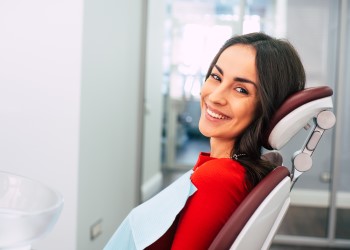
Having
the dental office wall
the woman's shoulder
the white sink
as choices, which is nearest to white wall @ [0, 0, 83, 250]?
the dental office wall

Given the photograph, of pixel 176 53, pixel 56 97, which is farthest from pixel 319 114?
pixel 176 53

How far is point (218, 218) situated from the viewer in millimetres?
877

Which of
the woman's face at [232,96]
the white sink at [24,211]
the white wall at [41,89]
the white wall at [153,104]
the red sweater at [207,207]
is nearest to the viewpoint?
the white sink at [24,211]

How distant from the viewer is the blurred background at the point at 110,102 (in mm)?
2100

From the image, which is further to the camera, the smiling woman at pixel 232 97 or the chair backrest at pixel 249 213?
the smiling woman at pixel 232 97

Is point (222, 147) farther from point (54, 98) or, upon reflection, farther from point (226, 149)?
point (54, 98)

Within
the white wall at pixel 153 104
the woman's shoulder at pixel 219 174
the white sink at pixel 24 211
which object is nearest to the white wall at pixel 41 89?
the white sink at pixel 24 211

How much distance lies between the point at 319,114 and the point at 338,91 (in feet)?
7.96

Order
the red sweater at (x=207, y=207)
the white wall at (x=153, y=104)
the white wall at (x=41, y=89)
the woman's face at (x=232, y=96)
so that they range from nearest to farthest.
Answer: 1. the red sweater at (x=207, y=207)
2. the woman's face at (x=232, y=96)
3. the white wall at (x=41, y=89)
4. the white wall at (x=153, y=104)

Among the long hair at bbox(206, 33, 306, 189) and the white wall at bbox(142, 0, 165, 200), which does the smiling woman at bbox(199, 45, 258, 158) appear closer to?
the long hair at bbox(206, 33, 306, 189)

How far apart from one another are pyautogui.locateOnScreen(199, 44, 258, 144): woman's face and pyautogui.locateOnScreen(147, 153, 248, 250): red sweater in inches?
5.8

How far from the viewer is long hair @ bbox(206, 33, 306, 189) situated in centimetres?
97

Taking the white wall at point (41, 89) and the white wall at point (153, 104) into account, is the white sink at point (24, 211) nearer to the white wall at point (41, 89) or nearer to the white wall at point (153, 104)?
the white wall at point (41, 89)

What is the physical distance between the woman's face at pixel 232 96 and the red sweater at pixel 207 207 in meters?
0.15
